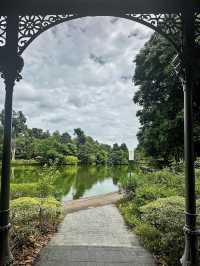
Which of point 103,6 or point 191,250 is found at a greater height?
point 103,6

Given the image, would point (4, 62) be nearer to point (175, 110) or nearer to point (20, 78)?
point (20, 78)

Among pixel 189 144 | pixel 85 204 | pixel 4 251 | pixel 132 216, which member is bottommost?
pixel 85 204

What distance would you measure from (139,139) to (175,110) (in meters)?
Answer: 3.85

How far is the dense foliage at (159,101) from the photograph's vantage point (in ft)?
39.3

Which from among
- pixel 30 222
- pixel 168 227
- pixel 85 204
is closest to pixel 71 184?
pixel 85 204

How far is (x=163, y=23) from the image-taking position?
3756mm

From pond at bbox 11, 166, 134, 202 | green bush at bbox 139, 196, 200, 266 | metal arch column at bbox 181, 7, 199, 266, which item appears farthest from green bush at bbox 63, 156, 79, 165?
metal arch column at bbox 181, 7, 199, 266

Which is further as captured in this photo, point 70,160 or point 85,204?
point 70,160

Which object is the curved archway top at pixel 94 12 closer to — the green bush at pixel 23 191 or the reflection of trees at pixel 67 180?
the green bush at pixel 23 191

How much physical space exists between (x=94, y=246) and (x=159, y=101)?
1098cm

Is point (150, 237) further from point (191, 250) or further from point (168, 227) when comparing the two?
point (191, 250)

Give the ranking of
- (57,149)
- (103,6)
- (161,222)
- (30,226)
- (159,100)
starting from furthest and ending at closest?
(57,149)
(159,100)
(30,226)
(161,222)
(103,6)

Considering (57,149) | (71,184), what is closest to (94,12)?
(71,184)

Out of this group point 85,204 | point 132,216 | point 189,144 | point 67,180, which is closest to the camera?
point 189,144
